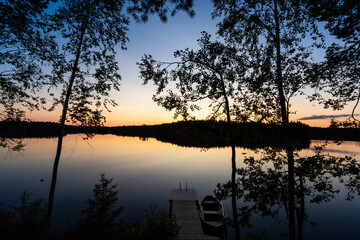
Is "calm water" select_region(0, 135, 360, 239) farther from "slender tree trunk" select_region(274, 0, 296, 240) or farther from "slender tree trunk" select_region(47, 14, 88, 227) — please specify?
"slender tree trunk" select_region(274, 0, 296, 240)

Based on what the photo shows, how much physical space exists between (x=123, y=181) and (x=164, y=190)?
1294 centimetres

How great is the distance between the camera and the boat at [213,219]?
1870cm

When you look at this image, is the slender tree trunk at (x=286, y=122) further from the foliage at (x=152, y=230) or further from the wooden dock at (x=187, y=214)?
the foliage at (x=152, y=230)

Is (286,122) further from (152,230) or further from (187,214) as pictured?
(187,214)

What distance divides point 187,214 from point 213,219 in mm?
3062

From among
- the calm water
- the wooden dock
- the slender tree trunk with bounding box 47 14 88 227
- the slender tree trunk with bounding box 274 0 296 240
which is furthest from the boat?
the slender tree trunk with bounding box 47 14 88 227

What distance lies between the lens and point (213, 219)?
67.9 ft

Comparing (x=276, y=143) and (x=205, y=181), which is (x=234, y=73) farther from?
(x=205, y=181)

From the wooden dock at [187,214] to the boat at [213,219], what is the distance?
0.84 meters

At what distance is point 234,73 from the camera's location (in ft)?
42.5

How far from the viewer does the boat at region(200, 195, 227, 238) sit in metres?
18.7

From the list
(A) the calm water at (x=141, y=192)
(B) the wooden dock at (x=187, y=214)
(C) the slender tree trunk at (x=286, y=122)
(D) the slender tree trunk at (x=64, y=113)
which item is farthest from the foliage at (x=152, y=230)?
(C) the slender tree trunk at (x=286, y=122)

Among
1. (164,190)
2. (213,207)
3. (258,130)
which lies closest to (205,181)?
(164,190)

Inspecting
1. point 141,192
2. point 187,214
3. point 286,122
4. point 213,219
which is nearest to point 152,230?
point 187,214
